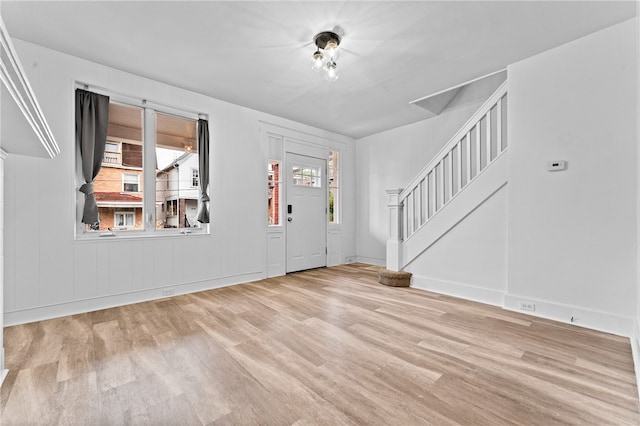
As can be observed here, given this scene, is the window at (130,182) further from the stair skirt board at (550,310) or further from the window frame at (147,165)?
the stair skirt board at (550,310)

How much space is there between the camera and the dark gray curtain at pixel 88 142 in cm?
296

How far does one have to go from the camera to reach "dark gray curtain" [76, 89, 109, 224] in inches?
116

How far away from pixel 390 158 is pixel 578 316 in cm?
360

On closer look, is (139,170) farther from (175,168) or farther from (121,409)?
(121,409)

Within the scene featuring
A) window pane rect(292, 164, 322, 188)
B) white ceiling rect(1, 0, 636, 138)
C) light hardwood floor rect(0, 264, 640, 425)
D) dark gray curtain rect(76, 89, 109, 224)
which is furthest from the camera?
window pane rect(292, 164, 322, 188)

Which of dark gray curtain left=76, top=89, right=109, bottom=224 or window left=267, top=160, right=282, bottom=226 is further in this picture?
window left=267, top=160, right=282, bottom=226

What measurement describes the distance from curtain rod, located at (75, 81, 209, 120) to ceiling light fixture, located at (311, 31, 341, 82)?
1.96 m

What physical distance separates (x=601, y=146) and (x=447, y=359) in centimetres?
233

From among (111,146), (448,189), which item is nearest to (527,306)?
(448,189)

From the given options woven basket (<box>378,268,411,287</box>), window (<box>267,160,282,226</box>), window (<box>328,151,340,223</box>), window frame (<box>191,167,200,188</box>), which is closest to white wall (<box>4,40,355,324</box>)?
window frame (<box>191,167,200,188</box>)

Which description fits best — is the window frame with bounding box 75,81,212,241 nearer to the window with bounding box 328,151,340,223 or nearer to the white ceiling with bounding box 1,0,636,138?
the white ceiling with bounding box 1,0,636,138

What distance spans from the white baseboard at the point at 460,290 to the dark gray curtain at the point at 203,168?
300 centimetres

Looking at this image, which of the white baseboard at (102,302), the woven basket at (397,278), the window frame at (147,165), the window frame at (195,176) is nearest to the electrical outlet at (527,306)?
the woven basket at (397,278)

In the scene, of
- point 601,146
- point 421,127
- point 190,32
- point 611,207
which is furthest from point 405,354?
point 421,127
